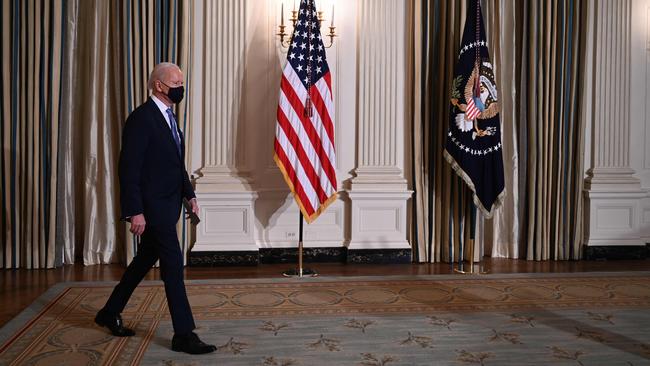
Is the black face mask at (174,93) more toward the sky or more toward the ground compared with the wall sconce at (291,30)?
more toward the ground

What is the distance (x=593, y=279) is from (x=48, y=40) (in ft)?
17.2

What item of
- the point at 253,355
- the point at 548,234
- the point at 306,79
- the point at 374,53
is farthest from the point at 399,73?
the point at 253,355

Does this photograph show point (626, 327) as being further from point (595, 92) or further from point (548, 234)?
point (595, 92)

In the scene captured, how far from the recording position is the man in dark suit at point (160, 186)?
3767 mm

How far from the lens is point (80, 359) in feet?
12.2

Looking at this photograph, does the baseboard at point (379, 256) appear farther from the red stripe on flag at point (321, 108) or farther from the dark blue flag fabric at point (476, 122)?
the red stripe on flag at point (321, 108)

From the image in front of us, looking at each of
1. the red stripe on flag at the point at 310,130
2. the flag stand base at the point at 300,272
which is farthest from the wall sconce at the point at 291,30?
the flag stand base at the point at 300,272

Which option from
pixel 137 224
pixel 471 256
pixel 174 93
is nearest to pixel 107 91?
pixel 174 93

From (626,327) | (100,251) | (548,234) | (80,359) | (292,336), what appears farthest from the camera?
(548,234)

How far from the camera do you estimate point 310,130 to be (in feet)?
19.6

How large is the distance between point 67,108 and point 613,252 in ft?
18.1

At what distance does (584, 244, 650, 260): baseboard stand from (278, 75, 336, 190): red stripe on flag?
2.84 m

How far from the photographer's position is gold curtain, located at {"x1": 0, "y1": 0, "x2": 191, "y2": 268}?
19.8 ft

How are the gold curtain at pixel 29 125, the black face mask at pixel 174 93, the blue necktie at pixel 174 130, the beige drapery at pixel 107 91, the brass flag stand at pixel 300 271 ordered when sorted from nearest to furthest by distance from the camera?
the black face mask at pixel 174 93, the blue necktie at pixel 174 130, the brass flag stand at pixel 300 271, the gold curtain at pixel 29 125, the beige drapery at pixel 107 91
